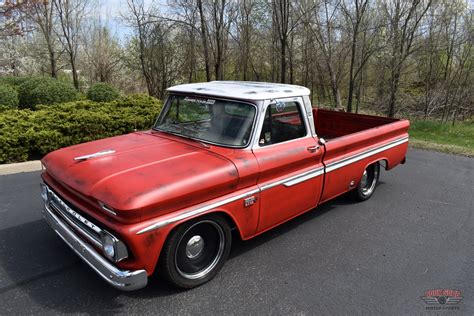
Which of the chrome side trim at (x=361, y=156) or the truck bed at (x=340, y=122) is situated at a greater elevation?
the truck bed at (x=340, y=122)

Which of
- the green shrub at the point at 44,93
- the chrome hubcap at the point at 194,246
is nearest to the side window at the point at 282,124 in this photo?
the chrome hubcap at the point at 194,246

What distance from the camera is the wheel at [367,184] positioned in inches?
198

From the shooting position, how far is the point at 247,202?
3213 mm

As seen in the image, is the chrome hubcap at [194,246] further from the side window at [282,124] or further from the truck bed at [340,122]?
the truck bed at [340,122]

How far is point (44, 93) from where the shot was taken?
33.1 ft

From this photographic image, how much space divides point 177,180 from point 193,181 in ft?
0.43

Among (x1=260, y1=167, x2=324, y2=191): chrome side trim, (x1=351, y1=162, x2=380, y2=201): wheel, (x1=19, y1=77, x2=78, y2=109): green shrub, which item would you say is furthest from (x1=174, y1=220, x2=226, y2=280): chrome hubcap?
(x1=19, y1=77, x2=78, y2=109): green shrub

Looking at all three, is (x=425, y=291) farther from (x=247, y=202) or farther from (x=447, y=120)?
(x=447, y=120)

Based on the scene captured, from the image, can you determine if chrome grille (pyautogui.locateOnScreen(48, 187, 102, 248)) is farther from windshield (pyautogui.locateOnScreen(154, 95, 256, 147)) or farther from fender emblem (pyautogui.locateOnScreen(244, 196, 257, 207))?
windshield (pyautogui.locateOnScreen(154, 95, 256, 147))

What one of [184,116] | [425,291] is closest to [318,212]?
[425,291]

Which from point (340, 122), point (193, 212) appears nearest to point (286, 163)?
point (193, 212)

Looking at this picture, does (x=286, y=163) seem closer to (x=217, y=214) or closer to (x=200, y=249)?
(x=217, y=214)

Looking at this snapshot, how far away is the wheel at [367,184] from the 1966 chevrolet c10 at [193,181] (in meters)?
0.51

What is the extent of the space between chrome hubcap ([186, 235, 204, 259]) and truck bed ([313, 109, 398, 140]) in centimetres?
358
